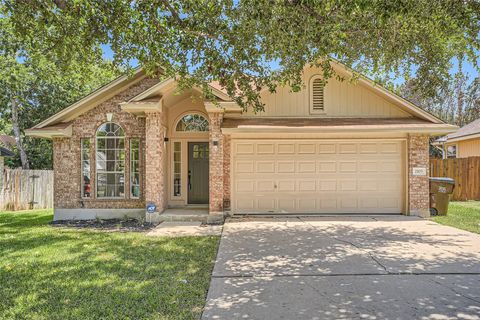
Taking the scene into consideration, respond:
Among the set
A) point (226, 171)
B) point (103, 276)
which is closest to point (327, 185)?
point (226, 171)

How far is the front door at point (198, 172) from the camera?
11773 millimetres

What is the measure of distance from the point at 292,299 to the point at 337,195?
23.1ft

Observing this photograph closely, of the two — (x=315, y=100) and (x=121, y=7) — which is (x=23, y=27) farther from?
(x=315, y=100)

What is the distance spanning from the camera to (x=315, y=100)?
11094mm

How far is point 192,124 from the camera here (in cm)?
1180

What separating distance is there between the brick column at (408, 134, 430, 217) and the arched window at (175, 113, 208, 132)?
7073 millimetres

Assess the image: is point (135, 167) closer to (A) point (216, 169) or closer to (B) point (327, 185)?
(A) point (216, 169)

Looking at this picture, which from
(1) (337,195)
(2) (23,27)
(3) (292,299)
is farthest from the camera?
(1) (337,195)

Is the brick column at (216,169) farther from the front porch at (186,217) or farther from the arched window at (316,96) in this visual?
the arched window at (316,96)

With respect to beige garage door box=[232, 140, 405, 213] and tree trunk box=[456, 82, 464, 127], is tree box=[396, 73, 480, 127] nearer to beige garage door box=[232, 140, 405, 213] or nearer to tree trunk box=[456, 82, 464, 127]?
tree trunk box=[456, 82, 464, 127]

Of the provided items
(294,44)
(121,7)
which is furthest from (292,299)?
(121,7)

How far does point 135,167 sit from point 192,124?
8.42 ft

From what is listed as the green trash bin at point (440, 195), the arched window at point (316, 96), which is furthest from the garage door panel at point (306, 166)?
the green trash bin at point (440, 195)

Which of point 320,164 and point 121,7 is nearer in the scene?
point 121,7
